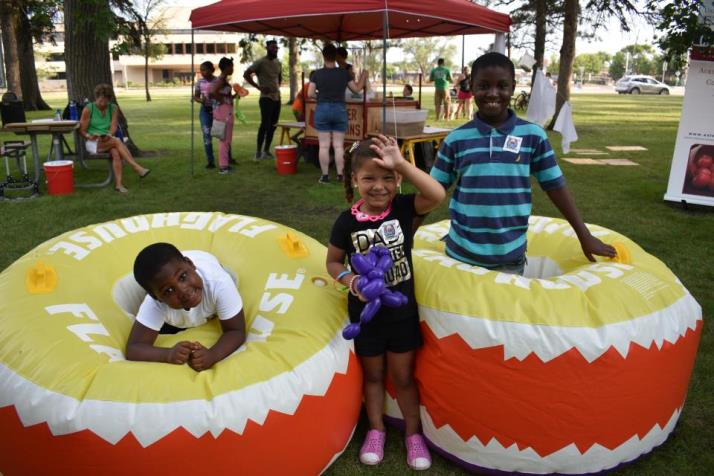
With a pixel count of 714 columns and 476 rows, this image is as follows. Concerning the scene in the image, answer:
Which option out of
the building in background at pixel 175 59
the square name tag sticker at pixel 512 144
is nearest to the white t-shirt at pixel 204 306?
the square name tag sticker at pixel 512 144

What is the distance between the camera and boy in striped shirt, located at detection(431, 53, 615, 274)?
241 cm

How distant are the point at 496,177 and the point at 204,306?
4.50 feet

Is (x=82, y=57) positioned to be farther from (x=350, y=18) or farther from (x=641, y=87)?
(x=641, y=87)

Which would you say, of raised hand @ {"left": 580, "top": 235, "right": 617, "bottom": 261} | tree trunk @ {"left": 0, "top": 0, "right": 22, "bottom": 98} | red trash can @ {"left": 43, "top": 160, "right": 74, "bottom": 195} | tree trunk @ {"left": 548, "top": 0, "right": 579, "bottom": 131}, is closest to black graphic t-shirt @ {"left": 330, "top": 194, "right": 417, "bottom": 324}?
raised hand @ {"left": 580, "top": 235, "right": 617, "bottom": 261}

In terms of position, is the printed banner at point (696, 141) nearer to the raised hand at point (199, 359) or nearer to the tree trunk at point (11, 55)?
the raised hand at point (199, 359)

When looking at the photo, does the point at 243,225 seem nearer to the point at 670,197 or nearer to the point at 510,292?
the point at 510,292

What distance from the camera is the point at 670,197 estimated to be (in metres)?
6.55

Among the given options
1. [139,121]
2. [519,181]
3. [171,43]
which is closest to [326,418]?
[519,181]

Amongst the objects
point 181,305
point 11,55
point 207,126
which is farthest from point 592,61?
point 181,305

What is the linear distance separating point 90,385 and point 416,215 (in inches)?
54.0

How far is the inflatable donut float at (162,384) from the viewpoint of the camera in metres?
1.97

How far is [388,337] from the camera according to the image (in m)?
2.41

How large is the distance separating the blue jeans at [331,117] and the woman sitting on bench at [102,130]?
8.46 feet

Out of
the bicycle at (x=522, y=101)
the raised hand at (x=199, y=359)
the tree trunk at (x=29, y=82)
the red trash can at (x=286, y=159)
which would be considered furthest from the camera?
the tree trunk at (x=29, y=82)
